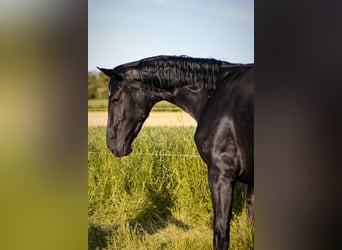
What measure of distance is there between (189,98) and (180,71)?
19 centimetres

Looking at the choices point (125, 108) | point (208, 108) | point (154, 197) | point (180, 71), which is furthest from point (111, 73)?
point (154, 197)

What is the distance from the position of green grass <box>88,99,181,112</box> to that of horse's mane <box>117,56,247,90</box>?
123 millimetres

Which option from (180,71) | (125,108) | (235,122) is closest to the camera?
(235,122)

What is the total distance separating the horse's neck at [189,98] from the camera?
11.0ft

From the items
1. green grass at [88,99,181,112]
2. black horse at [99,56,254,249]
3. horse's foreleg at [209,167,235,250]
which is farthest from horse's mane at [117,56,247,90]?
horse's foreleg at [209,167,235,250]

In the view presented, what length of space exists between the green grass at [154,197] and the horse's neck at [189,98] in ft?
0.43

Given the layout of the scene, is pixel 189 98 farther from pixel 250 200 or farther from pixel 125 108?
pixel 250 200

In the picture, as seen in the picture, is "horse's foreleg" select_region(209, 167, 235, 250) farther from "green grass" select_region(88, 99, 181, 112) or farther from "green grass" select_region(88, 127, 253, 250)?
"green grass" select_region(88, 99, 181, 112)

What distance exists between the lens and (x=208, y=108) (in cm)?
333
